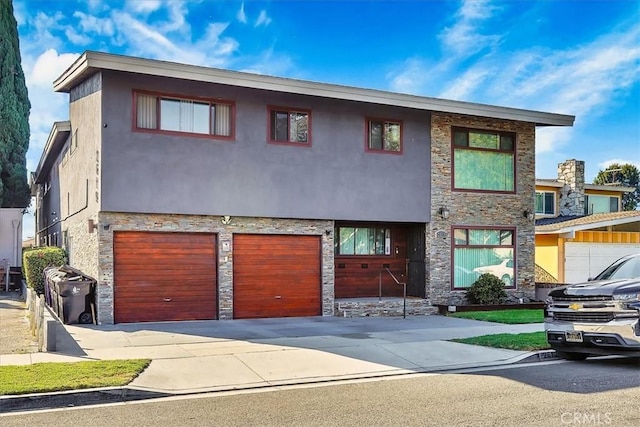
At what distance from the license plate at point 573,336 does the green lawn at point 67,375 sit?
21.4 ft

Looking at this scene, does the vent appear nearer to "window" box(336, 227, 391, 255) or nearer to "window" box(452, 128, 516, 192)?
"window" box(452, 128, 516, 192)

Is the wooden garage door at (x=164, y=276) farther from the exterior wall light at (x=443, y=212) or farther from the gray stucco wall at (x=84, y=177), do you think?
the exterior wall light at (x=443, y=212)

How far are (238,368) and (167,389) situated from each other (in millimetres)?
1506

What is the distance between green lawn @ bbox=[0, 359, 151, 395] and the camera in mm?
7488

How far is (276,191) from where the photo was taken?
51.8 ft

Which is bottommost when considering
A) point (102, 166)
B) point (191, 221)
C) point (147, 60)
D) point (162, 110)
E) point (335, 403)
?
point (335, 403)

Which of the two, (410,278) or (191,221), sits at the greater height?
(191,221)

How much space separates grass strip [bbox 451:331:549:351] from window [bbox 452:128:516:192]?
6821 millimetres

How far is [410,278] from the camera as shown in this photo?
61.5 ft

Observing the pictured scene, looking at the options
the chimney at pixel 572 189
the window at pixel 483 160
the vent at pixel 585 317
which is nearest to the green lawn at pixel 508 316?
A: the window at pixel 483 160

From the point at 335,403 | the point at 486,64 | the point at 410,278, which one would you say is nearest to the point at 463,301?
the point at 410,278

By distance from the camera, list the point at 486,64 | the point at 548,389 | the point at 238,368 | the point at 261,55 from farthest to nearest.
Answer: the point at 486,64 → the point at 261,55 → the point at 238,368 → the point at 548,389

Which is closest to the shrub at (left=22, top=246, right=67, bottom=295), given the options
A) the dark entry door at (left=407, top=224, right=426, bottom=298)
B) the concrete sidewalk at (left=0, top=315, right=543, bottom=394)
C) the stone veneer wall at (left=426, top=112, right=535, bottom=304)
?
the concrete sidewalk at (left=0, top=315, right=543, bottom=394)

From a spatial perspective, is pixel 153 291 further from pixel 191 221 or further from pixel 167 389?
pixel 167 389
